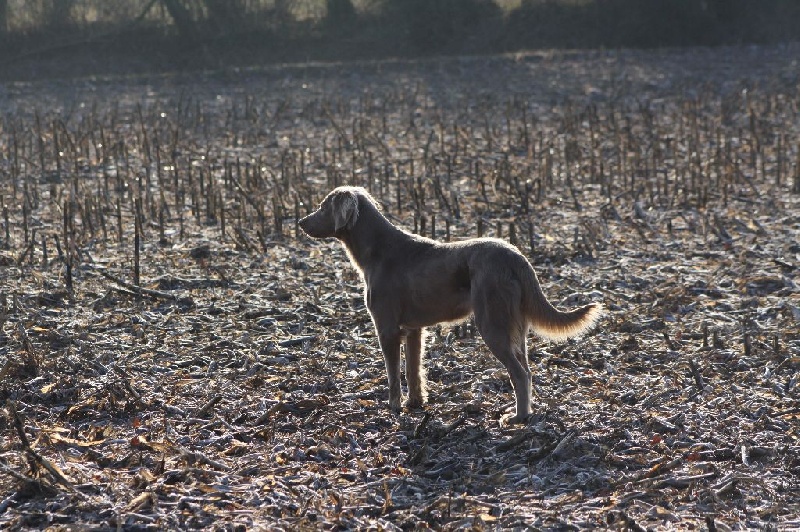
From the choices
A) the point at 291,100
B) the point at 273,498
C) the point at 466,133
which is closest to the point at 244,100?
the point at 291,100

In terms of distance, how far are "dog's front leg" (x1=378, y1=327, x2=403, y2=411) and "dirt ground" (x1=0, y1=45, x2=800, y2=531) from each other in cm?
14

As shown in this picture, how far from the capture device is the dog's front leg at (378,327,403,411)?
769 centimetres

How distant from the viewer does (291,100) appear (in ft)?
75.0

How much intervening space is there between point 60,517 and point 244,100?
17894 mm

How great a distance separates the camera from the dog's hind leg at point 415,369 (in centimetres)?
775

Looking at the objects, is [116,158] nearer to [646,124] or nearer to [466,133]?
[466,133]

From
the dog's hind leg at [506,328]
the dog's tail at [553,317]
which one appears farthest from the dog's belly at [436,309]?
the dog's tail at [553,317]

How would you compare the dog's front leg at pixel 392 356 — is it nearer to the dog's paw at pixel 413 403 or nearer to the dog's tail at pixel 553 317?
the dog's paw at pixel 413 403

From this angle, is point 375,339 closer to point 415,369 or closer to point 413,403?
point 415,369

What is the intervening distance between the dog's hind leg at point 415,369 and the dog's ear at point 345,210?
2.85ft

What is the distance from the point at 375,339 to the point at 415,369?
1.30 m

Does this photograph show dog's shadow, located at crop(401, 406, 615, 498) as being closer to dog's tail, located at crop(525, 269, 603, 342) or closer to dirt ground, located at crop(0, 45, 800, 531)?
dirt ground, located at crop(0, 45, 800, 531)

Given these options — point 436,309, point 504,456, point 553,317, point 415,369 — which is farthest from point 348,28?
point 504,456

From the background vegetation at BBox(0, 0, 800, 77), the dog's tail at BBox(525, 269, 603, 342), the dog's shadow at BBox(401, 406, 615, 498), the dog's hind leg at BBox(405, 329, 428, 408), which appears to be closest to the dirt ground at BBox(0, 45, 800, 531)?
the dog's shadow at BBox(401, 406, 615, 498)
